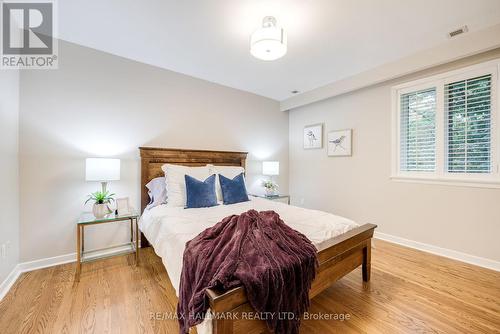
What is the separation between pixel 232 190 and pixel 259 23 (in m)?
1.98

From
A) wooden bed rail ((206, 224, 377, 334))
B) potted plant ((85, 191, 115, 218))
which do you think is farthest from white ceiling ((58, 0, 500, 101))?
wooden bed rail ((206, 224, 377, 334))

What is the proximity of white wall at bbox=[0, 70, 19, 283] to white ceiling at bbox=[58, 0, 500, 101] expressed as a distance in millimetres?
861

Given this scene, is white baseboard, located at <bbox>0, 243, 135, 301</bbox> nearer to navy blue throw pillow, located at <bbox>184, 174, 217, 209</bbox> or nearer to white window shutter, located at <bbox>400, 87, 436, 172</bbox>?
navy blue throw pillow, located at <bbox>184, 174, 217, 209</bbox>

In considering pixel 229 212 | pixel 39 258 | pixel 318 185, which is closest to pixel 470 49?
pixel 318 185

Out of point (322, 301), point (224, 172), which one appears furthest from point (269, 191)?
point (322, 301)

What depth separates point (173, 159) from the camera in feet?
10.6

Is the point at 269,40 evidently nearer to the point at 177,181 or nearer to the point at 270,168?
the point at 177,181

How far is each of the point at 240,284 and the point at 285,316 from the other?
37 cm

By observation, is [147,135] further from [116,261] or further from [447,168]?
[447,168]

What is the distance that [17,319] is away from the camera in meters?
1.60

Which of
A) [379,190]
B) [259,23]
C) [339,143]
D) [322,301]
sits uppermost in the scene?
[259,23]

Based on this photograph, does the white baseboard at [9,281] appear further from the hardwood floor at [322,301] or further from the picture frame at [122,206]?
the picture frame at [122,206]

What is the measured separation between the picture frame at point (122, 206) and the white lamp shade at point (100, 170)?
0.34 m

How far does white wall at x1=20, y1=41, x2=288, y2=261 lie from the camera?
7.69 ft
